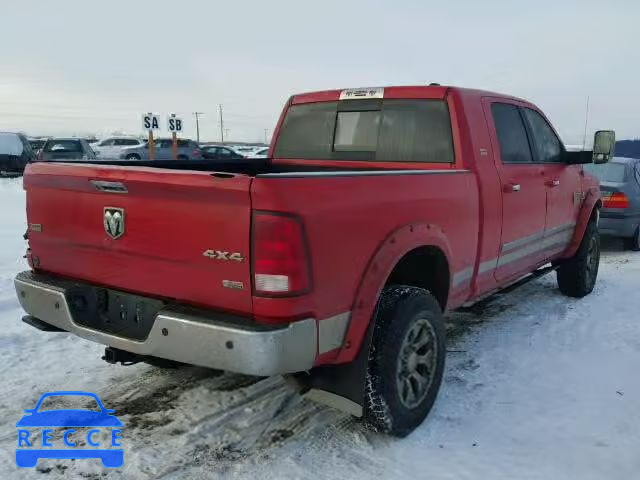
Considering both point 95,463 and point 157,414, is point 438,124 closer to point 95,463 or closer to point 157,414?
point 157,414

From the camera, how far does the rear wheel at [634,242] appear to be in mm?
9242

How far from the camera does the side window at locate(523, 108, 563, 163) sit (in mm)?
5004

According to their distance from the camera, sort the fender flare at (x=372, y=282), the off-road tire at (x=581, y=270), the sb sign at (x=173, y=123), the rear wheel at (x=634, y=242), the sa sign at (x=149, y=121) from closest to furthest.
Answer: the fender flare at (x=372, y=282)
the off-road tire at (x=581, y=270)
the rear wheel at (x=634, y=242)
the sa sign at (x=149, y=121)
the sb sign at (x=173, y=123)

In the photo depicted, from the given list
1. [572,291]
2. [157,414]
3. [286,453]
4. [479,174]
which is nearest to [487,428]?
[286,453]

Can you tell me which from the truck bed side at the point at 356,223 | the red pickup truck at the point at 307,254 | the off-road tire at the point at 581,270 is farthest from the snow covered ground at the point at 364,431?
the off-road tire at the point at 581,270

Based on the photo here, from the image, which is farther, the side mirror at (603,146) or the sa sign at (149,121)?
the sa sign at (149,121)

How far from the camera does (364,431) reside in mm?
3273

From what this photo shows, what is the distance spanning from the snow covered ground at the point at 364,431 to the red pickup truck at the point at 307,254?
304 millimetres

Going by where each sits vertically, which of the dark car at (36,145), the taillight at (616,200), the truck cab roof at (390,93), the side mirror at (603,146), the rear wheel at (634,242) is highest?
the truck cab roof at (390,93)

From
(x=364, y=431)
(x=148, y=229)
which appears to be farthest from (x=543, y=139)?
(x=148, y=229)

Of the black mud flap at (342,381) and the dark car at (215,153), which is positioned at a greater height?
the dark car at (215,153)

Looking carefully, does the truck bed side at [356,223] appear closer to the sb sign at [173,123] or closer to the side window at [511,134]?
the side window at [511,134]

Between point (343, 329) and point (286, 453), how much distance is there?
31.3 inches

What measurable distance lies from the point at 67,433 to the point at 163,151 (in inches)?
984
